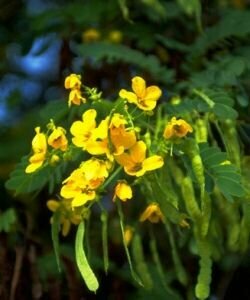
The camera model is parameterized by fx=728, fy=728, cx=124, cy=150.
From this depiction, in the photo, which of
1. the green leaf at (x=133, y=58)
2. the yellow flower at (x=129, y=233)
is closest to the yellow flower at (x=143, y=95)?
the yellow flower at (x=129, y=233)

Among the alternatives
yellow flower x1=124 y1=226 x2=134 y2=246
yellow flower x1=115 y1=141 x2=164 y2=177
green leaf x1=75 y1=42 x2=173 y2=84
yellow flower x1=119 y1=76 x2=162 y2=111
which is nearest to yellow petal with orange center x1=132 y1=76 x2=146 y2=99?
yellow flower x1=119 y1=76 x2=162 y2=111

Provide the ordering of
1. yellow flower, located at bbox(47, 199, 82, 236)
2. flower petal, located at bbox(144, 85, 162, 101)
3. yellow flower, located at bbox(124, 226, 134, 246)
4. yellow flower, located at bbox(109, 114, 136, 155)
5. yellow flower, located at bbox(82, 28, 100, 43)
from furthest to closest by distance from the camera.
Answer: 1. yellow flower, located at bbox(82, 28, 100, 43)
2. yellow flower, located at bbox(124, 226, 134, 246)
3. yellow flower, located at bbox(47, 199, 82, 236)
4. flower petal, located at bbox(144, 85, 162, 101)
5. yellow flower, located at bbox(109, 114, 136, 155)

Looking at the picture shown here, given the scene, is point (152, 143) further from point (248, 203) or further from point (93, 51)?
point (93, 51)

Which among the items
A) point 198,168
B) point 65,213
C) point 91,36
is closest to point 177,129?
point 198,168

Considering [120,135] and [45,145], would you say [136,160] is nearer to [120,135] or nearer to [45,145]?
[120,135]

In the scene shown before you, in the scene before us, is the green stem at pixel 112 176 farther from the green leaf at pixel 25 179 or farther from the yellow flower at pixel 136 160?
the green leaf at pixel 25 179

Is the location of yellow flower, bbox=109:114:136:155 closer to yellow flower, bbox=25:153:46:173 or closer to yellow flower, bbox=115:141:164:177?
yellow flower, bbox=115:141:164:177
